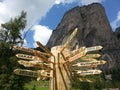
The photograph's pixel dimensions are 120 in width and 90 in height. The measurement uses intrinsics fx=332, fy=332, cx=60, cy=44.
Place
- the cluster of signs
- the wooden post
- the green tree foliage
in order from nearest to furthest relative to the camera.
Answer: the wooden post → the cluster of signs → the green tree foliage

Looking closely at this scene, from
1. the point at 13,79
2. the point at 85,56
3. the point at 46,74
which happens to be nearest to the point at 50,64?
the point at 46,74

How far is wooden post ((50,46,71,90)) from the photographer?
5418 millimetres

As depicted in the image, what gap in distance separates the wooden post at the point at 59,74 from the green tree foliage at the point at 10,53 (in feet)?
85.9

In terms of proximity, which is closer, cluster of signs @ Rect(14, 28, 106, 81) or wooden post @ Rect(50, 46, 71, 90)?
wooden post @ Rect(50, 46, 71, 90)

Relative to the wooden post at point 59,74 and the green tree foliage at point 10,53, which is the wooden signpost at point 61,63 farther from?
the green tree foliage at point 10,53

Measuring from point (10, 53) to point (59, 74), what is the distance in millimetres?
28976

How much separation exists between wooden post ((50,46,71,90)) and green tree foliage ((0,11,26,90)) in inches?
1031

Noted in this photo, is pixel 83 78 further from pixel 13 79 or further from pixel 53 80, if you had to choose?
pixel 13 79

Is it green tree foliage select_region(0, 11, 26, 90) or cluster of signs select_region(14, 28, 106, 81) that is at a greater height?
green tree foliage select_region(0, 11, 26, 90)

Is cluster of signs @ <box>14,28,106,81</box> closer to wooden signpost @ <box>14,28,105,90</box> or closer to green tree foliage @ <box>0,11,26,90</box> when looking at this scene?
wooden signpost @ <box>14,28,105,90</box>

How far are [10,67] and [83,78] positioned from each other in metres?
28.1

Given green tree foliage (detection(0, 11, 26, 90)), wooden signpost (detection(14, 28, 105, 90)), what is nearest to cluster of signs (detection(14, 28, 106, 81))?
Result: wooden signpost (detection(14, 28, 105, 90))

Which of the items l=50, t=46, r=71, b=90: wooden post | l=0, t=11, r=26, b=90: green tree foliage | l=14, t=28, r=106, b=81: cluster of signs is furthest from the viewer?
l=0, t=11, r=26, b=90: green tree foliage

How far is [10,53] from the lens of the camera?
3400cm
